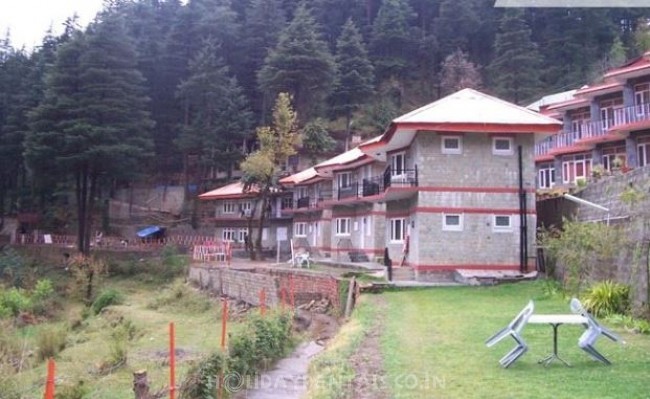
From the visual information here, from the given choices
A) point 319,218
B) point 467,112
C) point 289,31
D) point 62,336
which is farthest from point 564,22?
point 62,336

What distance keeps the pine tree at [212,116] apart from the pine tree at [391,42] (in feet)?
53.5

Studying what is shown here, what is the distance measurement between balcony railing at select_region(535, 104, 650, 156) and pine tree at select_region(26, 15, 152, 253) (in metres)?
28.8

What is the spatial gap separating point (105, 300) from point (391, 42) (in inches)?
1686

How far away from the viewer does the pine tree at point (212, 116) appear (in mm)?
52438

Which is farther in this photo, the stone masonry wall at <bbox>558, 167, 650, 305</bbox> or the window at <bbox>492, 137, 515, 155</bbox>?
the window at <bbox>492, 137, 515, 155</bbox>

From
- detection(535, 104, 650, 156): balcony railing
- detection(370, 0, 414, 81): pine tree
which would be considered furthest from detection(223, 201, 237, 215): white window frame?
detection(535, 104, 650, 156): balcony railing

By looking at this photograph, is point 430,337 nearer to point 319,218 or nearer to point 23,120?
point 319,218

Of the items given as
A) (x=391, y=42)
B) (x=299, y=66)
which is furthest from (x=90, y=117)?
(x=391, y=42)

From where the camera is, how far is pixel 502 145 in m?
25.0

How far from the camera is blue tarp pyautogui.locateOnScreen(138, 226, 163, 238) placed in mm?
51312

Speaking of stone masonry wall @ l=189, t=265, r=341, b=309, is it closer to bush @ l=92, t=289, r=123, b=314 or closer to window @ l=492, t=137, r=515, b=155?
bush @ l=92, t=289, r=123, b=314

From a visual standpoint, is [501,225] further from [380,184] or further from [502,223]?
[380,184]

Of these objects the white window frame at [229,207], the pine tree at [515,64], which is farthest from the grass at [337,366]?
the pine tree at [515,64]

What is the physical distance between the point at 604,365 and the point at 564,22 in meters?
59.0
